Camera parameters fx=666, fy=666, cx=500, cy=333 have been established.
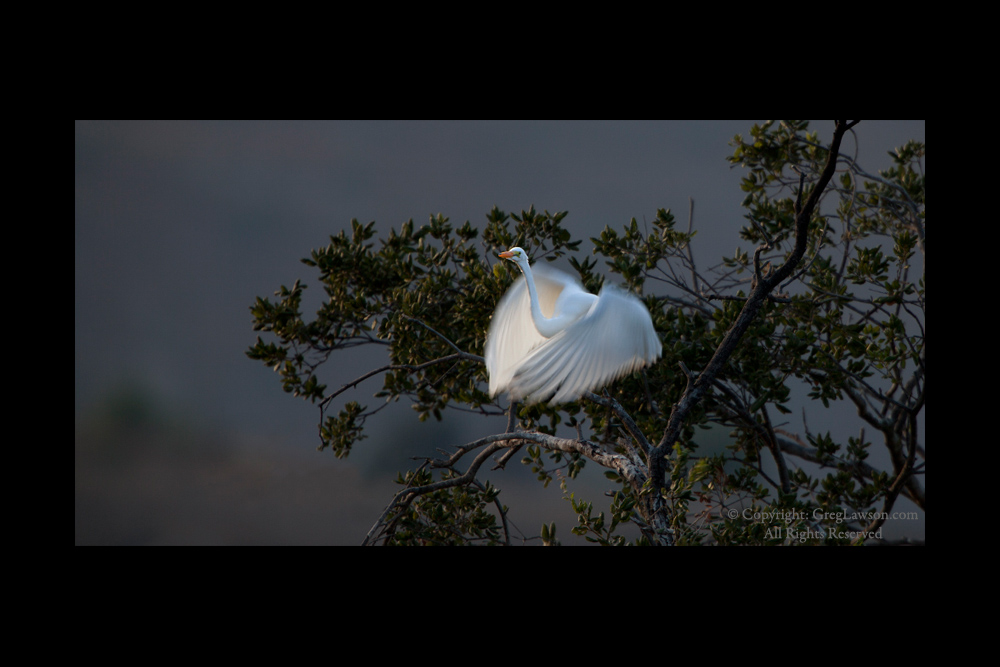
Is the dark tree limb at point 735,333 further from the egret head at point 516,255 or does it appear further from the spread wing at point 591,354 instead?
the egret head at point 516,255

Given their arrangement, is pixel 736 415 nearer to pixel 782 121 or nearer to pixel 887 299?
pixel 887 299

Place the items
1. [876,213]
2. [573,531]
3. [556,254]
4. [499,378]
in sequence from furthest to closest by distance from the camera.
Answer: [876,213] → [556,254] → [499,378] → [573,531]

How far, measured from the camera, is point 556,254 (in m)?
3.12

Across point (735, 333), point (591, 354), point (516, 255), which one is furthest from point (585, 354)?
point (516, 255)

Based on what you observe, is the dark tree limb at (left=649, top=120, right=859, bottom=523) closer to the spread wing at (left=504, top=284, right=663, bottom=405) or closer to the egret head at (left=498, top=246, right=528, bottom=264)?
the spread wing at (left=504, top=284, right=663, bottom=405)

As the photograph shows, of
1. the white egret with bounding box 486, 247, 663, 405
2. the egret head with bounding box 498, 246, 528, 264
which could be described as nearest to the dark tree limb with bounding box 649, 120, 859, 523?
the white egret with bounding box 486, 247, 663, 405

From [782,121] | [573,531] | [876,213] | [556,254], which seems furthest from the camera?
[876,213]

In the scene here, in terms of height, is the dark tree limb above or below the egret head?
below

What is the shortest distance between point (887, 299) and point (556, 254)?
1.44m

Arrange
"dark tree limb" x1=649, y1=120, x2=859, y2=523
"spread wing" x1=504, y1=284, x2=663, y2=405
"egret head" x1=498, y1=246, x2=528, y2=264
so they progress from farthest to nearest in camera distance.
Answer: "egret head" x1=498, y1=246, x2=528, y2=264
"spread wing" x1=504, y1=284, x2=663, y2=405
"dark tree limb" x1=649, y1=120, x2=859, y2=523

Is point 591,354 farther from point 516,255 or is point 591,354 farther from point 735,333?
point 516,255

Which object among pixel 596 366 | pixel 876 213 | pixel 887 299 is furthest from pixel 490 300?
pixel 876 213

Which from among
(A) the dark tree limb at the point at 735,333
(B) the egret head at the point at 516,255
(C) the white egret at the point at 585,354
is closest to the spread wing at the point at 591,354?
(C) the white egret at the point at 585,354
